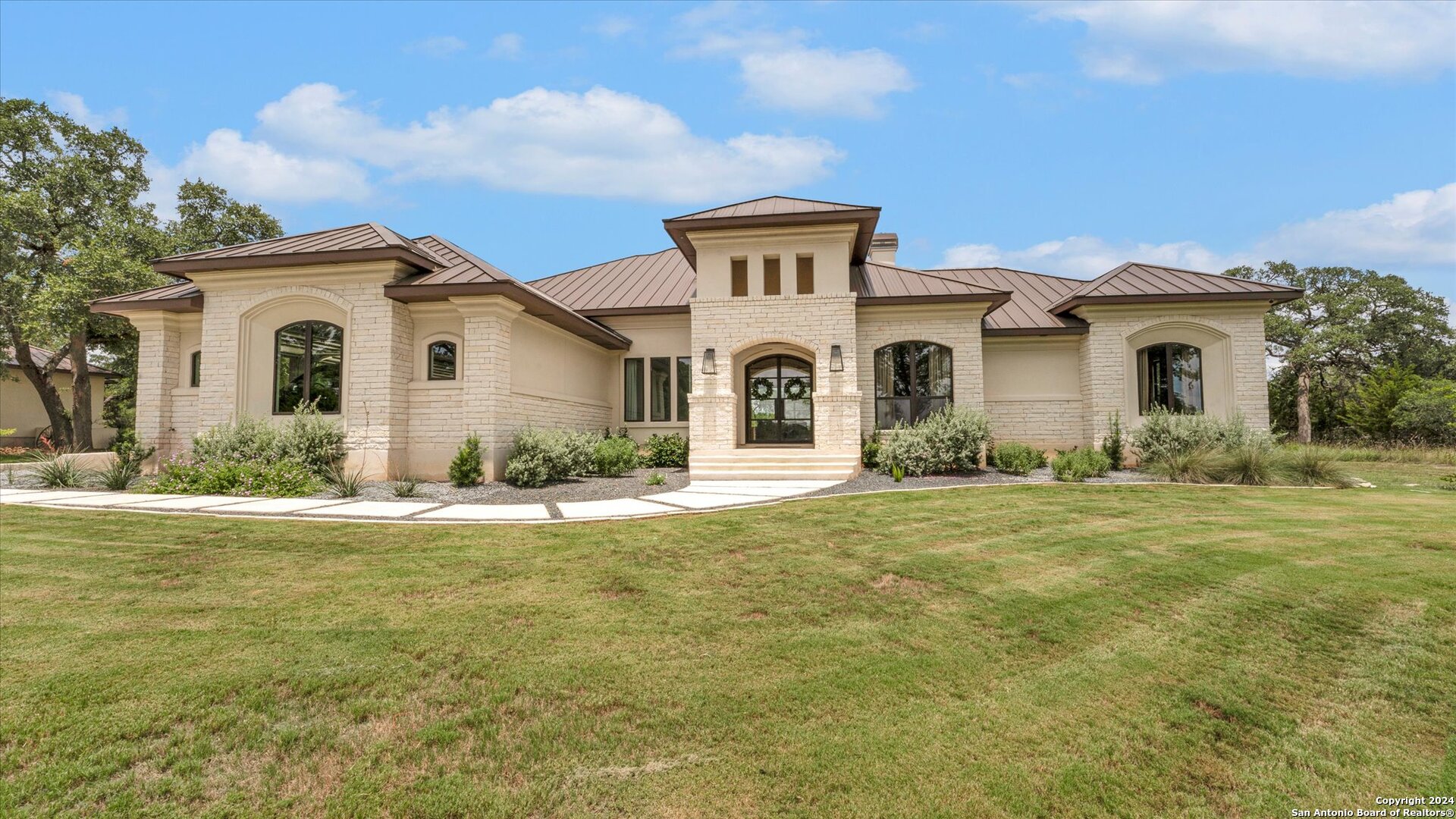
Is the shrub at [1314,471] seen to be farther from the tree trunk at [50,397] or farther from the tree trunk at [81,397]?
the tree trunk at [50,397]

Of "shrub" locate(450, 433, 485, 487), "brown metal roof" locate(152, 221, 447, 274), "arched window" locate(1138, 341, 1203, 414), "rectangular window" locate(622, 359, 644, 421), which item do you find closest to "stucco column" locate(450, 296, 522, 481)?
"shrub" locate(450, 433, 485, 487)

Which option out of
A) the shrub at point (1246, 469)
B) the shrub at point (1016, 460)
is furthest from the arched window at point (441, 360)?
the shrub at point (1246, 469)

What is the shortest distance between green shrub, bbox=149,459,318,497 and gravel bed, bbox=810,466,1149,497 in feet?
26.9

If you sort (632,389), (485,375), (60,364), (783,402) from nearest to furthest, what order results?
(485,375), (783,402), (632,389), (60,364)

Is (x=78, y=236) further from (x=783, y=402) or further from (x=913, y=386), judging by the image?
(x=913, y=386)

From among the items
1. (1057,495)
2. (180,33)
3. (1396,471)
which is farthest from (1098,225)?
(180,33)

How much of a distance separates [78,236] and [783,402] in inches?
1048

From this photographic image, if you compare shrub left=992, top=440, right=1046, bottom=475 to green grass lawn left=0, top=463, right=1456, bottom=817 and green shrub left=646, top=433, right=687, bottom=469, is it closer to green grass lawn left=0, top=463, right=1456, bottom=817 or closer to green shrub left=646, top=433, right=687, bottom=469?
green grass lawn left=0, top=463, right=1456, bottom=817

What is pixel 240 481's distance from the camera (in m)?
9.80

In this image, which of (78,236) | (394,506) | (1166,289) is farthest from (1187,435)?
(78,236)

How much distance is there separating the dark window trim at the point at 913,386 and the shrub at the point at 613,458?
594 cm

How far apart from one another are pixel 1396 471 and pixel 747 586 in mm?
16738

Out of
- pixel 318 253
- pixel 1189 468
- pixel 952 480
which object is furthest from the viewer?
pixel 318 253

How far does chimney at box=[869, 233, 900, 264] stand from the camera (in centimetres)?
2141
